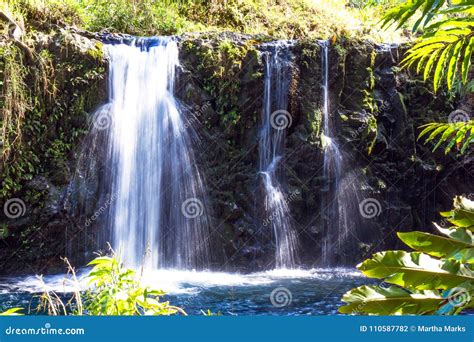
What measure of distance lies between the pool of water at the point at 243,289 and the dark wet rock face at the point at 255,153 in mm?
752

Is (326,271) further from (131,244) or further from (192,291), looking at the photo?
(131,244)

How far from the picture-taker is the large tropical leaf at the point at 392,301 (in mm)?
1598

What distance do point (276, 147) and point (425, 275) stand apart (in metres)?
7.98

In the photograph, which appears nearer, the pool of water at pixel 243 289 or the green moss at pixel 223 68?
the pool of water at pixel 243 289

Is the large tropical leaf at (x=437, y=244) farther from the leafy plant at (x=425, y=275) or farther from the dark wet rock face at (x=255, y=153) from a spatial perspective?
the dark wet rock face at (x=255, y=153)

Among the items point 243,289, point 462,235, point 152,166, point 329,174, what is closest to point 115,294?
point 462,235

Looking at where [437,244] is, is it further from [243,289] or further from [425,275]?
[243,289]

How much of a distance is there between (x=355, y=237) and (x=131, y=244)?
4226 mm

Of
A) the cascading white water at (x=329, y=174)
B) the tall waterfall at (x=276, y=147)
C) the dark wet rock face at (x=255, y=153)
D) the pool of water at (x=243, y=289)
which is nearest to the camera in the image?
Result: the pool of water at (x=243, y=289)

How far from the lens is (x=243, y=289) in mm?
7309

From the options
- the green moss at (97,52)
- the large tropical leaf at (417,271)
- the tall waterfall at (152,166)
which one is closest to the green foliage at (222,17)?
the green moss at (97,52)

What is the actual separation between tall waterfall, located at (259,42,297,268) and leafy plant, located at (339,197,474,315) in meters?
7.59

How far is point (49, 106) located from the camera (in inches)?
365

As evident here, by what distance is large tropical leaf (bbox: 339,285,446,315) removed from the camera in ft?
5.24
